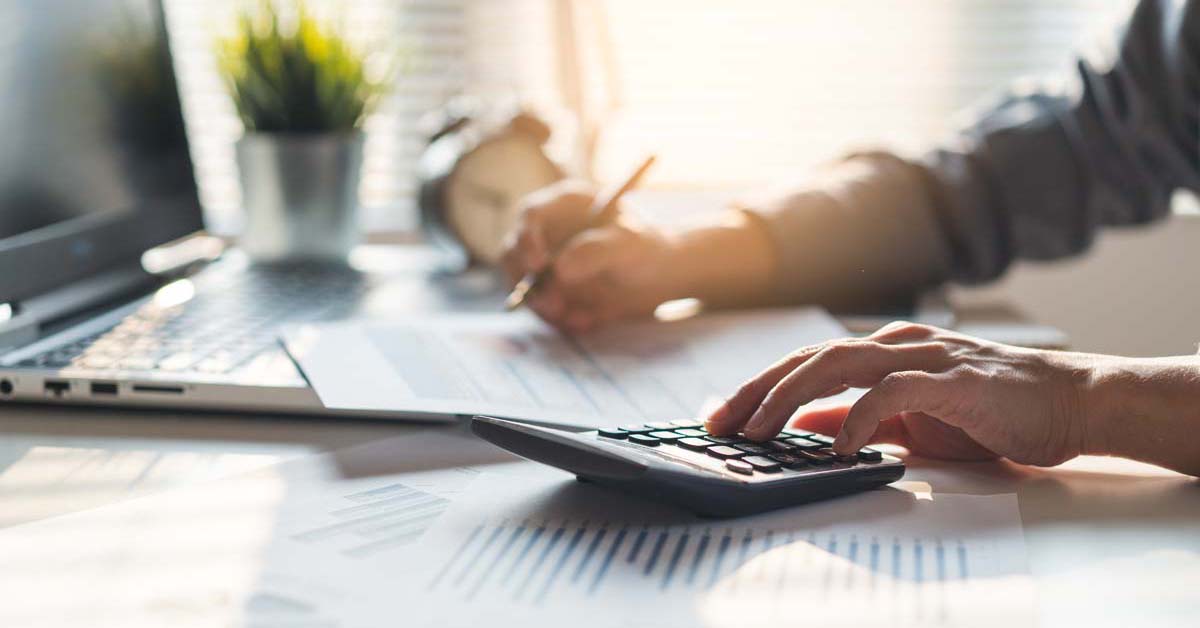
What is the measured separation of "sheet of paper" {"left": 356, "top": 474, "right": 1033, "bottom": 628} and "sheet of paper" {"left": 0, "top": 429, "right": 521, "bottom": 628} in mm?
21

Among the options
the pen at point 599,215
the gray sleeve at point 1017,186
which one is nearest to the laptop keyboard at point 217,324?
the pen at point 599,215

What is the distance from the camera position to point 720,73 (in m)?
1.67

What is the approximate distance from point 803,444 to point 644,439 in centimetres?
7

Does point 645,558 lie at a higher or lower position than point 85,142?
lower

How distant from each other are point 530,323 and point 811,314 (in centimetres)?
21

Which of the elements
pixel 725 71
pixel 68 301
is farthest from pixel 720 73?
pixel 68 301

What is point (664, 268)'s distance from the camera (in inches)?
36.4

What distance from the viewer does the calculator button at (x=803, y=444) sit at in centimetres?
52

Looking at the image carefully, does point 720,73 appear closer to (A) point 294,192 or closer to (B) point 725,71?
(B) point 725,71

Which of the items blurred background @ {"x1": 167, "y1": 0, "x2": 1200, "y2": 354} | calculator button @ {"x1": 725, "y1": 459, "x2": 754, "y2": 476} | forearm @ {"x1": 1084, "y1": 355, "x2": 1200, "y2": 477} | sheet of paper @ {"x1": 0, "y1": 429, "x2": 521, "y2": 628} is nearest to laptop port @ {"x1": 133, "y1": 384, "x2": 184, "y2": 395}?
sheet of paper @ {"x1": 0, "y1": 429, "x2": 521, "y2": 628}

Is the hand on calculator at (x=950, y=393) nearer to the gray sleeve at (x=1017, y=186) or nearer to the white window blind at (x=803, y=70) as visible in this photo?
the gray sleeve at (x=1017, y=186)

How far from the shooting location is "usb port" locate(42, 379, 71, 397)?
67cm

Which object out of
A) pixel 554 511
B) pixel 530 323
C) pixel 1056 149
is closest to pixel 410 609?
pixel 554 511

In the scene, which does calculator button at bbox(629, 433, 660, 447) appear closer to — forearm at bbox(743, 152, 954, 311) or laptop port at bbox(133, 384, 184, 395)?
laptop port at bbox(133, 384, 184, 395)
